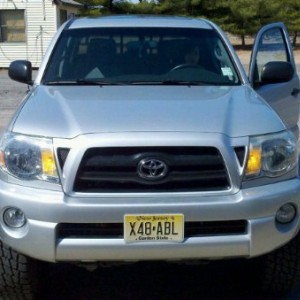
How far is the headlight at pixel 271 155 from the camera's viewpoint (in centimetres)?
347

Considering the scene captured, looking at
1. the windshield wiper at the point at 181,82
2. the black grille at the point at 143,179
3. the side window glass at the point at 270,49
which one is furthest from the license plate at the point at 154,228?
the side window glass at the point at 270,49

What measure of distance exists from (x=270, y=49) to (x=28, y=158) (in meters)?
3.43

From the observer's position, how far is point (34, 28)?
80.5 feet

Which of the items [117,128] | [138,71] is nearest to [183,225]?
[117,128]

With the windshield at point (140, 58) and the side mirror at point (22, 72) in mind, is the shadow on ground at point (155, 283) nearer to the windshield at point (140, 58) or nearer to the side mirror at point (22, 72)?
the windshield at point (140, 58)

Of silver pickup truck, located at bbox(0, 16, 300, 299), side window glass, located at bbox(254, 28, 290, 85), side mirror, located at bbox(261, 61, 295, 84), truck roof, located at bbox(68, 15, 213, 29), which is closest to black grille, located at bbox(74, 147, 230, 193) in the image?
silver pickup truck, located at bbox(0, 16, 300, 299)

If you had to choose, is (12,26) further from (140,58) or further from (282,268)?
(282,268)

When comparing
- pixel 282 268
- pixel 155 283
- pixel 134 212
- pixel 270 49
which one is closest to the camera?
pixel 134 212

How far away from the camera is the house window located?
80.2 ft

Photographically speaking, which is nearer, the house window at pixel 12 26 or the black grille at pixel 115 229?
the black grille at pixel 115 229

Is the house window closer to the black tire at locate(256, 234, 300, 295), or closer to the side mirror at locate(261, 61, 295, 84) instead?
the side mirror at locate(261, 61, 295, 84)

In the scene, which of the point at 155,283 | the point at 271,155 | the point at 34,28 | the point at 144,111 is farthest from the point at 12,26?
the point at 271,155

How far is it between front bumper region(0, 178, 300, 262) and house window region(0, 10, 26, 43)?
22.1m

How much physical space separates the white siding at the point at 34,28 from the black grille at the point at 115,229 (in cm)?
2140
